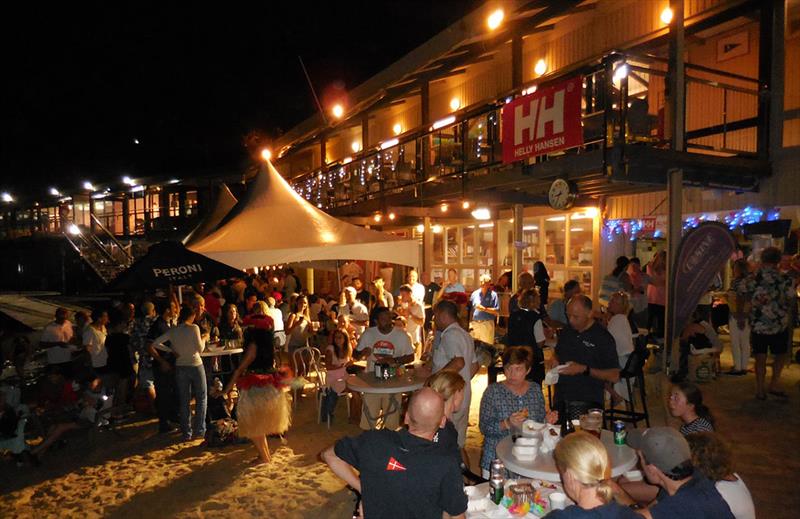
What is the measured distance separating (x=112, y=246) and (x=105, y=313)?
74.5 feet

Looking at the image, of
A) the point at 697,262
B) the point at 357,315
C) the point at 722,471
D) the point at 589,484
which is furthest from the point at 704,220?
the point at 589,484

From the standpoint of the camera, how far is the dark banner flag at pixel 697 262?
244 inches

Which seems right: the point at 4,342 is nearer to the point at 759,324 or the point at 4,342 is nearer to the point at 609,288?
the point at 609,288

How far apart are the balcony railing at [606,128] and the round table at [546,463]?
4.27 meters

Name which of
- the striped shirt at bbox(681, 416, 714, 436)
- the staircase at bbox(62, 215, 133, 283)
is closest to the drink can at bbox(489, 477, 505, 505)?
the striped shirt at bbox(681, 416, 714, 436)

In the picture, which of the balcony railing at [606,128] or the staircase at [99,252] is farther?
the staircase at [99,252]

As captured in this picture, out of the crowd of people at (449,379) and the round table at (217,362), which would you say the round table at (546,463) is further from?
the round table at (217,362)

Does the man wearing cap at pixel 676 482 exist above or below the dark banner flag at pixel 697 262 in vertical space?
below

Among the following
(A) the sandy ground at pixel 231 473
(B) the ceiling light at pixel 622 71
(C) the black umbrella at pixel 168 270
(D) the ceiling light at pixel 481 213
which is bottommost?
(A) the sandy ground at pixel 231 473

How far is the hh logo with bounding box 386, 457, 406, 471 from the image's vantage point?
2.66m

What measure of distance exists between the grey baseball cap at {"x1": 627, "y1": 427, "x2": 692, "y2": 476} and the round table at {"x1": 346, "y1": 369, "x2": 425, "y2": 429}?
310cm

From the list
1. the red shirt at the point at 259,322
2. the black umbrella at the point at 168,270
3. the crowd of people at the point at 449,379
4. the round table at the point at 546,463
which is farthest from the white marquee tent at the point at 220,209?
the round table at the point at 546,463

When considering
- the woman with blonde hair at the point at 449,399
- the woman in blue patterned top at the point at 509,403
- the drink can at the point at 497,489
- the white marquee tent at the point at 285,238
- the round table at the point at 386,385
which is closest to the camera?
the drink can at the point at 497,489

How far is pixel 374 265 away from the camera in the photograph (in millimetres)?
19375
